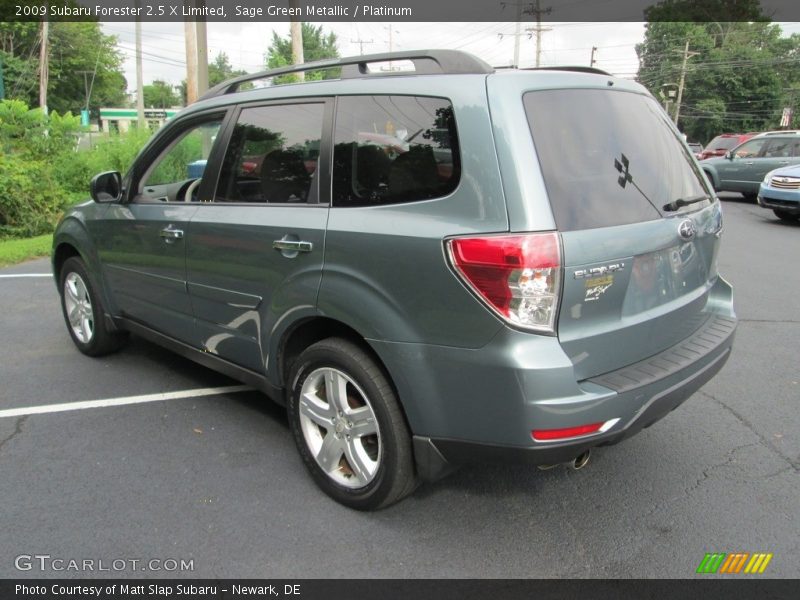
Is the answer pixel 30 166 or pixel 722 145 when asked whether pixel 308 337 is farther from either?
pixel 722 145

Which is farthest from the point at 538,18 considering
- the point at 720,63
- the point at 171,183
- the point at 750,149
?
the point at 171,183

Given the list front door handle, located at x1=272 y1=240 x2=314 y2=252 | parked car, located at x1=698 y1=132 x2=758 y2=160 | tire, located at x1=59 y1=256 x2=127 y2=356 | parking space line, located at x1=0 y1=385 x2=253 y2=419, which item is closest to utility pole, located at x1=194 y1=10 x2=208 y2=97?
tire, located at x1=59 y1=256 x2=127 y2=356

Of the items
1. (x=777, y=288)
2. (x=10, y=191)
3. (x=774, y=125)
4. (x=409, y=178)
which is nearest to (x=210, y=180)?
(x=409, y=178)

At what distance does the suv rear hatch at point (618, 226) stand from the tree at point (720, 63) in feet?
226

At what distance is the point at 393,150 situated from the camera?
270 centimetres

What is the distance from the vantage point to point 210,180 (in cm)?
357

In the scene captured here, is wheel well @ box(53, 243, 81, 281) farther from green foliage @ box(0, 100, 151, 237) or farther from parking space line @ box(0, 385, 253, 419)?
green foliage @ box(0, 100, 151, 237)

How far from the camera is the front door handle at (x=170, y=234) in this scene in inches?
143

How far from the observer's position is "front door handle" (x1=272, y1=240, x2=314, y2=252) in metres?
2.87

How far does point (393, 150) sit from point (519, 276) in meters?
0.83

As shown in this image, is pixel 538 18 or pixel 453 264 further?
pixel 538 18

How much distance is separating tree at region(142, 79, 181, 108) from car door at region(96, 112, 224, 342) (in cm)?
13387

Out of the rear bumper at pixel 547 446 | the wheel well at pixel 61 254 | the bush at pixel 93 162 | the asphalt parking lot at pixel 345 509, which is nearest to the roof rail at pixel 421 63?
the rear bumper at pixel 547 446

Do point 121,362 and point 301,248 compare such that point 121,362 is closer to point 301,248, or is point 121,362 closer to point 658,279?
point 301,248
